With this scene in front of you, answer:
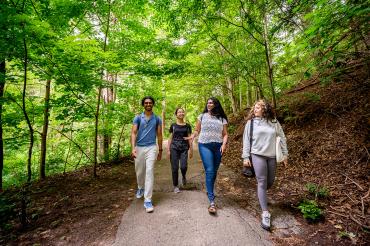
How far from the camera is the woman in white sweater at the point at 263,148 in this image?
A: 3.62 metres

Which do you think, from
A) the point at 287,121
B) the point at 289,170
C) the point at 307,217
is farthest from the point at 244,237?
the point at 287,121

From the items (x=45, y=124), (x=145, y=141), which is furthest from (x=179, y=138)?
(x=45, y=124)

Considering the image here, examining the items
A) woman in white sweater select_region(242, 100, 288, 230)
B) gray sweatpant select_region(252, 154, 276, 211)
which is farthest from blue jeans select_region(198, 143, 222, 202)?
gray sweatpant select_region(252, 154, 276, 211)

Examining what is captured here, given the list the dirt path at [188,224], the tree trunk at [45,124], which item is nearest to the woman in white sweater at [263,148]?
the dirt path at [188,224]

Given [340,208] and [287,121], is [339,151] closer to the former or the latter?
[340,208]

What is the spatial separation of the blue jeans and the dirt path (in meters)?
0.41

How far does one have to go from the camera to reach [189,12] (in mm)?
7203

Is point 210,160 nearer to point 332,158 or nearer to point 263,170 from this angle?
point 263,170

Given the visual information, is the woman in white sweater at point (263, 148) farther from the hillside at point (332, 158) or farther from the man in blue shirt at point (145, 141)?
the man in blue shirt at point (145, 141)

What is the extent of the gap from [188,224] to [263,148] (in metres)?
1.73

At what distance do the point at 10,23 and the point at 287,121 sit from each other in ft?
26.3

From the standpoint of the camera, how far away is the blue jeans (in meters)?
4.04

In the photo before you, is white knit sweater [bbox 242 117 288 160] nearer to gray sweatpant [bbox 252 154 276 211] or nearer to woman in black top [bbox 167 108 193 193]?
gray sweatpant [bbox 252 154 276 211]

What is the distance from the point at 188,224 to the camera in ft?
11.5
